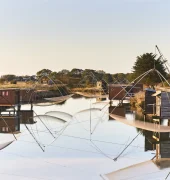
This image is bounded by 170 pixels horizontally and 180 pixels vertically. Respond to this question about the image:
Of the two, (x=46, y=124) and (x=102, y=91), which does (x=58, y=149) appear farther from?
(x=102, y=91)

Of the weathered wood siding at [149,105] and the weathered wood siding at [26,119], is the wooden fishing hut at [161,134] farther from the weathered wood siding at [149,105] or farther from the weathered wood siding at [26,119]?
the weathered wood siding at [26,119]

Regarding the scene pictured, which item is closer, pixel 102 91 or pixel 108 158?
pixel 108 158

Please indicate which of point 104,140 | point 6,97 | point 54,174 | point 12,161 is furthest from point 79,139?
point 6,97

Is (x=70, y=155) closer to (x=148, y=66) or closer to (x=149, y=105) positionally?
(x=149, y=105)

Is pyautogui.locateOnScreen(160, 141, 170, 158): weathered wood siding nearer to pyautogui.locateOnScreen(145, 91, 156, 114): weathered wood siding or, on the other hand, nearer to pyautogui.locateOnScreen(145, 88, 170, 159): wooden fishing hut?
pyautogui.locateOnScreen(145, 88, 170, 159): wooden fishing hut

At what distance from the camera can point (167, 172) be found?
6707 mm

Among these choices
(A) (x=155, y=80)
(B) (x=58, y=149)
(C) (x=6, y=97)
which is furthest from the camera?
(A) (x=155, y=80)

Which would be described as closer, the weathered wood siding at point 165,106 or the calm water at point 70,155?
the calm water at point 70,155

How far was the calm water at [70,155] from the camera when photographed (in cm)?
705

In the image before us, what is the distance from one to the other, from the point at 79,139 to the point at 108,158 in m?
3.00

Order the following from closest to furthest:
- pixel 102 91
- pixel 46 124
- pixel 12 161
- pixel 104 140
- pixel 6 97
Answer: pixel 12 161, pixel 104 140, pixel 46 124, pixel 6 97, pixel 102 91

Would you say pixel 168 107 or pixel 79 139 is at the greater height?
pixel 168 107

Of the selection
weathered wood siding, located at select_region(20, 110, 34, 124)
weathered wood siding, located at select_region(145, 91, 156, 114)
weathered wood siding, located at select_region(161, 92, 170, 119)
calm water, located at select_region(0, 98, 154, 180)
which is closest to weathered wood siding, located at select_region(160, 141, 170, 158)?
calm water, located at select_region(0, 98, 154, 180)

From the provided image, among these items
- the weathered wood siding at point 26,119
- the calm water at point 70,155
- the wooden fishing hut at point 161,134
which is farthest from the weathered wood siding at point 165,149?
the weathered wood siding at point 26,119
